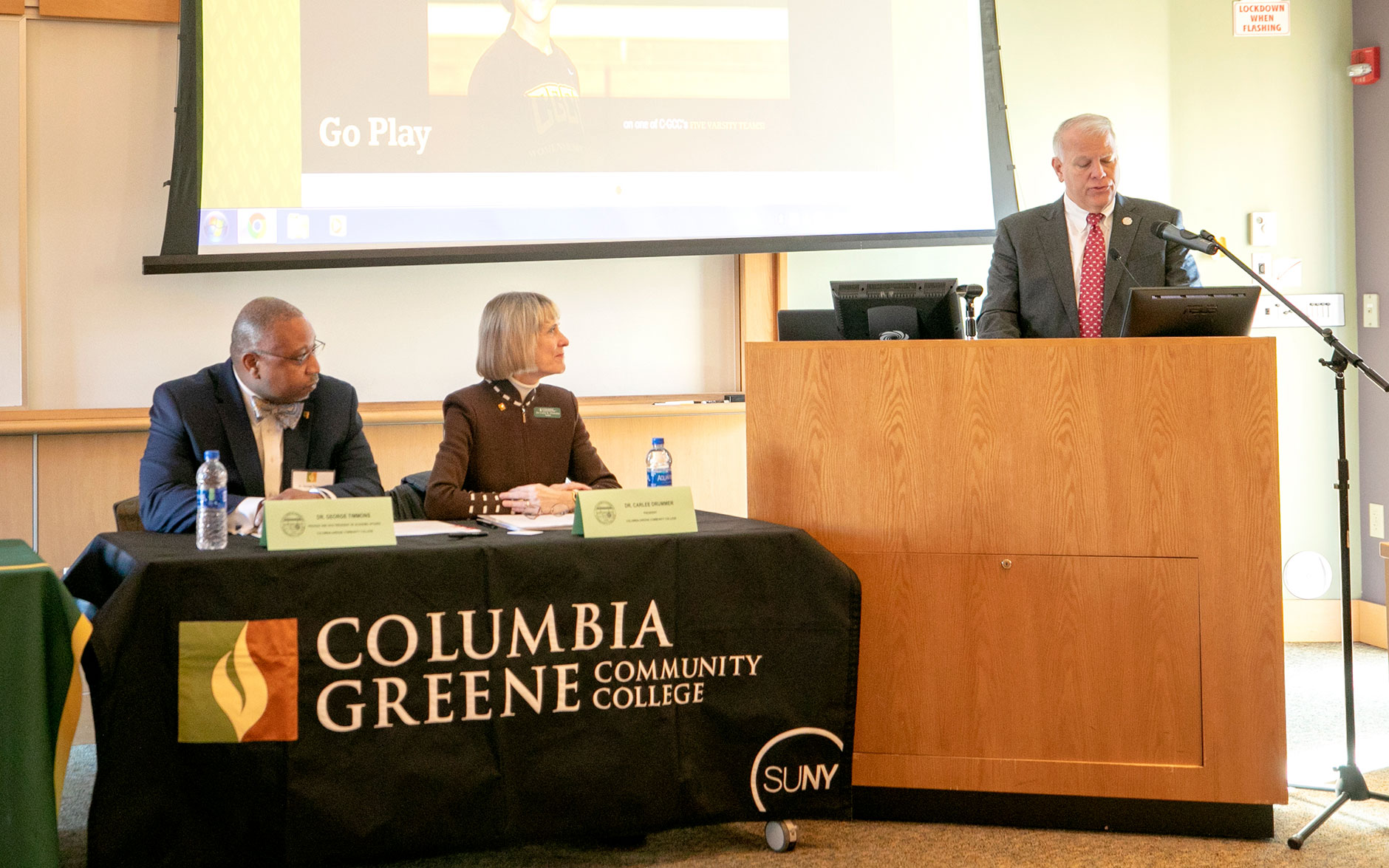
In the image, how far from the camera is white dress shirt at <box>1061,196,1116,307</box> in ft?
10.6

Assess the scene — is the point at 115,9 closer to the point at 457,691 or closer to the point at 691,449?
the point at 691,449

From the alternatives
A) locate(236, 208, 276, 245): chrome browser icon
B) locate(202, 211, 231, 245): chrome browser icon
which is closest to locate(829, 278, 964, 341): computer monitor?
locate(236, 208, 276, 245): chrome browser icon

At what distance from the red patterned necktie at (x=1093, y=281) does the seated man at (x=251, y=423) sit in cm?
200

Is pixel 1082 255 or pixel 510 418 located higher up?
pixel 1082 255

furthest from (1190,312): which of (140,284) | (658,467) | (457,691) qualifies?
(140,284)

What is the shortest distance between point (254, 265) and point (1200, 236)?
9.36 feet

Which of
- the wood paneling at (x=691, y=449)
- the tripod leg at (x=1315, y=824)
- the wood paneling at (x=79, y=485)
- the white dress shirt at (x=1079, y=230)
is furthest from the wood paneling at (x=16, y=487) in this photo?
the tripod leg at (x=1315, y=824)

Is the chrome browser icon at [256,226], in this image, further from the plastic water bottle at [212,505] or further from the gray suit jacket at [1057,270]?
the gray suit jacket at [1057,270]

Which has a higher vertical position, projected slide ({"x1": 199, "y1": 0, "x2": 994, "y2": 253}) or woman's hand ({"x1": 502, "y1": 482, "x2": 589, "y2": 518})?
projected slide ({"x1": 199, "y1": 0, "x2": 994, "y2": 253})

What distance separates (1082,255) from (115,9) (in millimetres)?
3147

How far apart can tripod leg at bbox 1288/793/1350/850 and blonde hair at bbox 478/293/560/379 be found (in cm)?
203

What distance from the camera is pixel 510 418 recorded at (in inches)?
115

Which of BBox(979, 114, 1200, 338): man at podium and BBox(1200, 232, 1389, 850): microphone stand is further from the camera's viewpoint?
BBox(979, 114, 1200, 338): man at podium

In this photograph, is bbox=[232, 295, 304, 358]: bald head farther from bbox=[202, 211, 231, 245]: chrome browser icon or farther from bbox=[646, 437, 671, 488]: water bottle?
bbox=[202, 211, 231, 245]: chrome browser icon
